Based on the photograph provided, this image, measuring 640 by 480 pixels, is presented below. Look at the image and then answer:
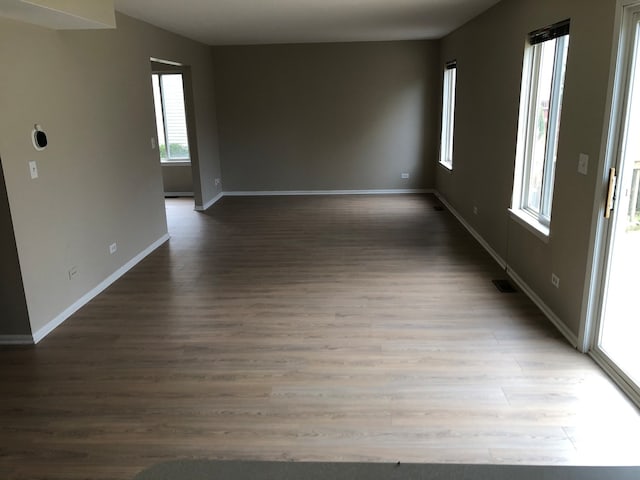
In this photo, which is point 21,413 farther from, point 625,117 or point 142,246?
point 625,117

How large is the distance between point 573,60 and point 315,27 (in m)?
3.91

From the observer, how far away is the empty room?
7.86 ft

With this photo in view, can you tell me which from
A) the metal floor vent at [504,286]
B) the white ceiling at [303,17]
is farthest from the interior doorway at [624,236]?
the white ceiling at [303,17]

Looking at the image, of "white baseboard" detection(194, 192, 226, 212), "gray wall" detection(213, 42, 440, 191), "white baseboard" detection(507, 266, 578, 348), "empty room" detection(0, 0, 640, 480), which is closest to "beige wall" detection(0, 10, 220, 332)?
"empty room" detection(0, 0, 640, 480)

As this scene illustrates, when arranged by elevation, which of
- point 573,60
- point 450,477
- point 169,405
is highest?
point 573,60

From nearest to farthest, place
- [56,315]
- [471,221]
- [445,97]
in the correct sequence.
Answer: [56,315]
[471,221]
[445,97]

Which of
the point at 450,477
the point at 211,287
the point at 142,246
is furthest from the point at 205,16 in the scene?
the point at 450,477

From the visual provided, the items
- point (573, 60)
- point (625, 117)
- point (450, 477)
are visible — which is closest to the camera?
point (450, 477)

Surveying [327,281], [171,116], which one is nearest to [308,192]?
[171,116]

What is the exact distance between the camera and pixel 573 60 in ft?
10.7

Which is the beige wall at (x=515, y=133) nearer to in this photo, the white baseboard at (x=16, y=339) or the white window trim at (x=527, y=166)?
the white window trim at (x=527, y=166)

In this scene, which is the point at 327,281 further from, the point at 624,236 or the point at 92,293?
the point at 624,236

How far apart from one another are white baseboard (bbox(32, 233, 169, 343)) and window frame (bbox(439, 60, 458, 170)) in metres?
4.47

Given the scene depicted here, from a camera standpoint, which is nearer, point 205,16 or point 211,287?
point 211,287
